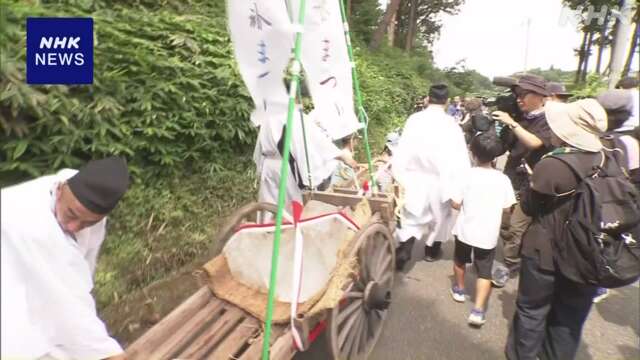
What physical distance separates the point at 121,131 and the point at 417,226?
9.46 ft

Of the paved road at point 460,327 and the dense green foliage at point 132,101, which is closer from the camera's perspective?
the dense green foliage at point 132,101

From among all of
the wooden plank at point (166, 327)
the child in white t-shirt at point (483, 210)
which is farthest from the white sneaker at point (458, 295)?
the wooden plank at point (166, 327)

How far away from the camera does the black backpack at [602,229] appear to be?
2084 millimetres

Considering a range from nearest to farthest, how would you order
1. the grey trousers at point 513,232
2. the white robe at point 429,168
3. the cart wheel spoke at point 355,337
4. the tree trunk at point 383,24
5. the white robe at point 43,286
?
the white robe at point 43,286, the cart wheel spoke at point 355,337, the grey trousers at point 513,232, the white robe at point 429,168, the tree trunk at point 383,24

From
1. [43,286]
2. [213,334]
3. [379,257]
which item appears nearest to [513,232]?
[379,257]

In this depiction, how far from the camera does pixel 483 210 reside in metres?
3.20

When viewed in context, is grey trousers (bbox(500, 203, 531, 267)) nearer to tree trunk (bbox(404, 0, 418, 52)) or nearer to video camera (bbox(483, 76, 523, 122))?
video camera (bbox(483, 76, 523, 122))

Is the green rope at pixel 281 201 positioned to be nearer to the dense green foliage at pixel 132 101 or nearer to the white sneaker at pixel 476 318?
the dense green foliage at pixel 132 101

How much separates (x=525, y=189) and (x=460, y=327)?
4.31 feet

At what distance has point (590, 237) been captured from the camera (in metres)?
2.09

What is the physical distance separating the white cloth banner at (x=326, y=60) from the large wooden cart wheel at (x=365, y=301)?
874 millimetres

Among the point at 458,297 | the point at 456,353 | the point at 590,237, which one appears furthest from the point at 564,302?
the point at 458,297

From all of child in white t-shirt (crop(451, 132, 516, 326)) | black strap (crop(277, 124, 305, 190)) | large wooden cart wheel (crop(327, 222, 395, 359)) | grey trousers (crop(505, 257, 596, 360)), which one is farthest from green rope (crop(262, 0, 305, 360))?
child in white t-shirt (crop(451, 132, 516, 326))

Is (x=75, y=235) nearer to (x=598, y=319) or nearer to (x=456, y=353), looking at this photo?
(x=456, y=353)
